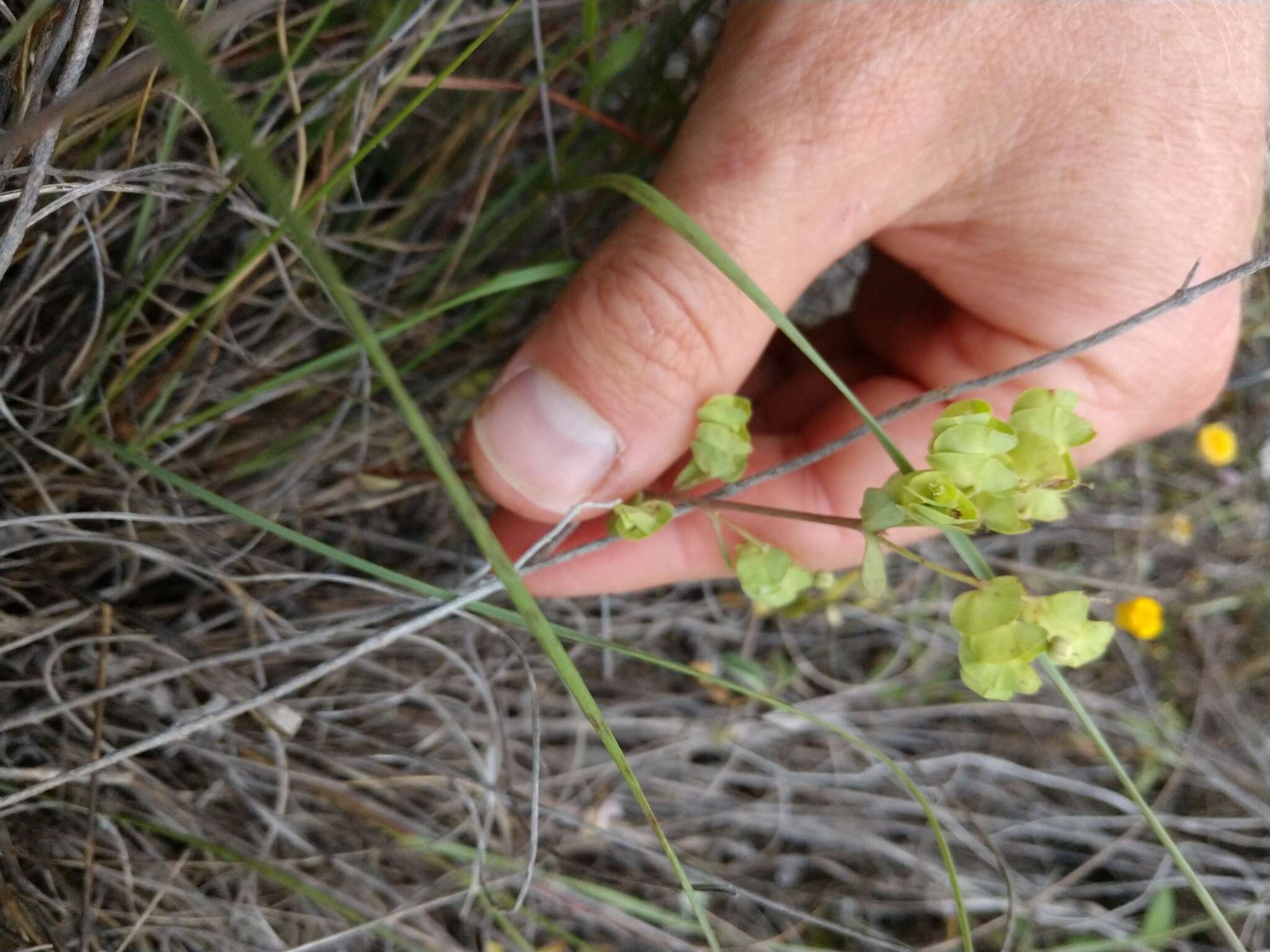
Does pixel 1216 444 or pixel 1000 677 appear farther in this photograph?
pixel 1216 444

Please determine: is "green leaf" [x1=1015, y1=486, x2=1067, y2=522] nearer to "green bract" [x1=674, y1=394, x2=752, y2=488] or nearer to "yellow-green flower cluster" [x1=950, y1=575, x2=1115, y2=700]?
"yellow-green flower cluster" [x1=950, y1=575, x2=1115, y2=700]

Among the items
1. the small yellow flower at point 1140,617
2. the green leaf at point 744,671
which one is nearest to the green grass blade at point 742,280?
the green leaf at point 744,671

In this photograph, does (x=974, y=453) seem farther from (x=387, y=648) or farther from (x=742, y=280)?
(x=387, y=648)

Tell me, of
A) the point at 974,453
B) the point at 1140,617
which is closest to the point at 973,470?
the point at 974,453

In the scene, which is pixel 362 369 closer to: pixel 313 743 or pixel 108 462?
pixel 108 462

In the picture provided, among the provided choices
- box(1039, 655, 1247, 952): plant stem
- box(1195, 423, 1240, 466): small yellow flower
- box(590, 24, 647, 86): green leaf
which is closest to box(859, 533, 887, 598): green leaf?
box(1039, 655, 1247, 952): plant stem
